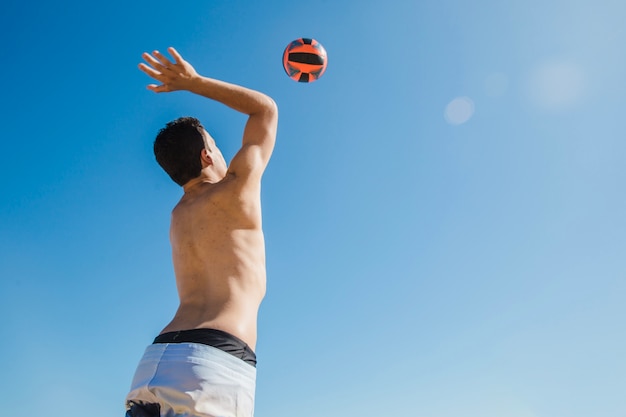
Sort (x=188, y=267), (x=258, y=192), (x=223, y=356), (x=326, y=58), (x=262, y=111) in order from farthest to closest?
(x=326, y=58), (x=262, y=111), (x=258, y=192), (x=188, y=267), (x=223, y=356)

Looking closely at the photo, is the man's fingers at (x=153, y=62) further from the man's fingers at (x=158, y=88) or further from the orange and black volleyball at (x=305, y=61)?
the orange and black volleyball at (x=305, y=61)

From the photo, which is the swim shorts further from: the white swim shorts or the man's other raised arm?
the man's other raised arm

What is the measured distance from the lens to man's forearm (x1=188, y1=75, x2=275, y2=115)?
150 inches

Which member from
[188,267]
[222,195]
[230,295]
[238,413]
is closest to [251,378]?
[238,413]

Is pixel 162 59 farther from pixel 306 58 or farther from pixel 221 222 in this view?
pixel 306 58

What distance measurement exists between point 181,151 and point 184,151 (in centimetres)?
2

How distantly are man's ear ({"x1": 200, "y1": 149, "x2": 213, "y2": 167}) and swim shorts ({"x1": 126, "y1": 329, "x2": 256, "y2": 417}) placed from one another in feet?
4.69

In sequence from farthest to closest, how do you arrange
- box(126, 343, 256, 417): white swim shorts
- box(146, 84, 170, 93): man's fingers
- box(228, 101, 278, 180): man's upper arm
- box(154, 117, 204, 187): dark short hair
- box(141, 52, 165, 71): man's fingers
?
1. box(154, 117, 204, 187): dark short hair
2. box(146, 84, 170, 93): man's fingers
3. box(141, 52, 165, 71): man's fingers
4. box(228, 101, 278, 180): man's upper arm
5. box(126, 343, 256, 417): white swim shorts

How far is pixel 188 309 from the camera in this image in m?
3.30

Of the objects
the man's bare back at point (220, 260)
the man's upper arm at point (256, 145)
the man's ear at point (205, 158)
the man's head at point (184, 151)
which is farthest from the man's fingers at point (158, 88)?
the man's bare back at point (220, 260)

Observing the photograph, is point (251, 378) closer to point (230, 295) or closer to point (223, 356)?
point (223, 356)

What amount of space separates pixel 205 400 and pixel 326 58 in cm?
596

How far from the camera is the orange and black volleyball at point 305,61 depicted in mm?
7527

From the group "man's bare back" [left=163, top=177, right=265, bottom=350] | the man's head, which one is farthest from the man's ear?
"man's bare back" [left=163, top=177, right=265, bottom=350]
